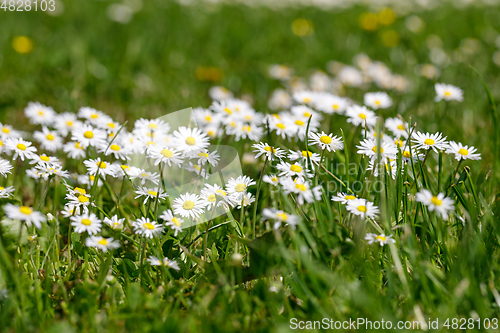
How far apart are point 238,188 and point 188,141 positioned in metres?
0.34

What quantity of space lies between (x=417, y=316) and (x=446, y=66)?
3505 millimetres

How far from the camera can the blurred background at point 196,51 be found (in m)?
3.38

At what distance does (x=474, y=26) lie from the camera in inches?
215

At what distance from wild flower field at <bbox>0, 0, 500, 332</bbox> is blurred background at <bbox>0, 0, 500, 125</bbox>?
33mm

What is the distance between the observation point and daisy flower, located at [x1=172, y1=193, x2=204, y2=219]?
1.60 m

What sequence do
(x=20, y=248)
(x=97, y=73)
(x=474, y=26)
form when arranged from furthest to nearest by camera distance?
(x=474, y=26), (x=97, y=73), (x=20, y=248)

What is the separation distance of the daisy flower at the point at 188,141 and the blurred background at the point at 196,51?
125cm

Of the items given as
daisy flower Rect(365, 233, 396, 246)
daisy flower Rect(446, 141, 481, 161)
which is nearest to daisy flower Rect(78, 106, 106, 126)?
daisy flower Rect(365, 233, 396, 246)

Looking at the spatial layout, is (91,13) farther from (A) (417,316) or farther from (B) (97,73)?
(A) (417,316)

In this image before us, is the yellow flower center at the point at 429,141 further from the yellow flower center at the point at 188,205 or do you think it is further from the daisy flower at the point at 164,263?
the daisy flower at the point at 164,263

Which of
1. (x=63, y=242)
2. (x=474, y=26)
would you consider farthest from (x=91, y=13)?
(x=474, y=26)

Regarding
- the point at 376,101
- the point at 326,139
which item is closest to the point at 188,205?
the point at 326,139

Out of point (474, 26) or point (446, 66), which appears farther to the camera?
point (474, 26)

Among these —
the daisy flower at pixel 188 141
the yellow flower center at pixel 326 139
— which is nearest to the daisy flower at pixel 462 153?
the yellow flower center at pixel 326 139
